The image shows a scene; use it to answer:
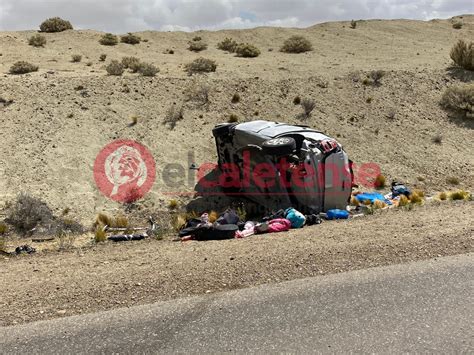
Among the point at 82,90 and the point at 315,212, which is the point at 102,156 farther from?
the point at 315,212

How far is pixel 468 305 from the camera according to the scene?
4.83 meters

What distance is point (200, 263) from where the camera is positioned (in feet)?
20.5

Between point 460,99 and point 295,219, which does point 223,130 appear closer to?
point 295,219

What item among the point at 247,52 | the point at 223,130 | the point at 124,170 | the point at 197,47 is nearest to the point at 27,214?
the point at 124,170

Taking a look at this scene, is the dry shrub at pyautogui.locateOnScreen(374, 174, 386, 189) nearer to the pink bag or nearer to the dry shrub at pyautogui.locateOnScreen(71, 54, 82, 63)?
the pink bag

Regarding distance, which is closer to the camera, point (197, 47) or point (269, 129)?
point (269, 129)

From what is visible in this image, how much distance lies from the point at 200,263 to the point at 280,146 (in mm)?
4435

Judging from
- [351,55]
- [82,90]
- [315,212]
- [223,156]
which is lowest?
[315,212]

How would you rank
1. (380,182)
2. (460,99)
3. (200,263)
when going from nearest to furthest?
1. (200,263)
2. (380,182)
3. (460,99)

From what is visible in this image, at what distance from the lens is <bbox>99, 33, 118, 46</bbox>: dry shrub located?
3148cm

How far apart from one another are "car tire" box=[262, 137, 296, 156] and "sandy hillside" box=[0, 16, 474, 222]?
187 inches

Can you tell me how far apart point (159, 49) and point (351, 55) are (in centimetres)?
1372

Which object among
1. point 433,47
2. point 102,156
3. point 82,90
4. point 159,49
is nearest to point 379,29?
point 433,47

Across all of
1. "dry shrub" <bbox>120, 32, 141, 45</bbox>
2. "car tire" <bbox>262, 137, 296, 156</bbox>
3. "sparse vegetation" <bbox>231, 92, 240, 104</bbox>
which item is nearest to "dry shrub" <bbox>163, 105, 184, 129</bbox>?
"sparse vegetation" <bbox>231, 92, 240, 104</bbox>
